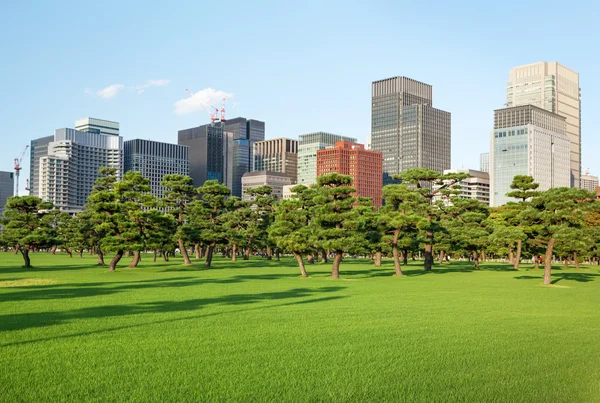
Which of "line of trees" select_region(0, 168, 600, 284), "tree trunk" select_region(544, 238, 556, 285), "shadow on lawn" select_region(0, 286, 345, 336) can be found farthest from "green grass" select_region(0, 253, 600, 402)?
"line of trees" select_region(0, 168, 600, 284)

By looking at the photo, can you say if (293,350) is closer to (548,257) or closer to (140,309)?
(140,309)

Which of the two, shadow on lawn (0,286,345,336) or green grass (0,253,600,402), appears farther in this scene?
shadow on lawn (0,286,345,336)

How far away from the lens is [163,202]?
228 feet

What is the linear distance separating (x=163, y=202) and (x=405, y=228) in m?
30.4

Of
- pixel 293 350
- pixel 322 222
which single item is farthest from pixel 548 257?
pixel 293 350

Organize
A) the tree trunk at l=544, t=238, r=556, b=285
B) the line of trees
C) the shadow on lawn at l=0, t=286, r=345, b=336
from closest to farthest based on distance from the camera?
the shadow on lawn at l=0, t=286, r=345, b=336 → the tree trunk at l=544, t=238, r=556, b=285 → the line of trees

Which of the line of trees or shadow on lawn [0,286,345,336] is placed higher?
the line of trees

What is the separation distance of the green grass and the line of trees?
52.7 feet

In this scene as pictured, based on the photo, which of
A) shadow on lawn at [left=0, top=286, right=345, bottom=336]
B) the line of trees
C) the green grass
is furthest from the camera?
the line of trees

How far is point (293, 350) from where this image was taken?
1541cm

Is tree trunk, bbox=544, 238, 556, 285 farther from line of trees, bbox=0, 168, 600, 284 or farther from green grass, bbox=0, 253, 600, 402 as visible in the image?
green grass, bbox=0, 253, 600, 402

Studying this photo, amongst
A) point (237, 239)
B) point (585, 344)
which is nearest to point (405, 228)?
point (237, 239)

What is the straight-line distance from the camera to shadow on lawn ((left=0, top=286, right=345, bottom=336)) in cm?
1981

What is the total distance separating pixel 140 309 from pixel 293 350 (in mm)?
10679
